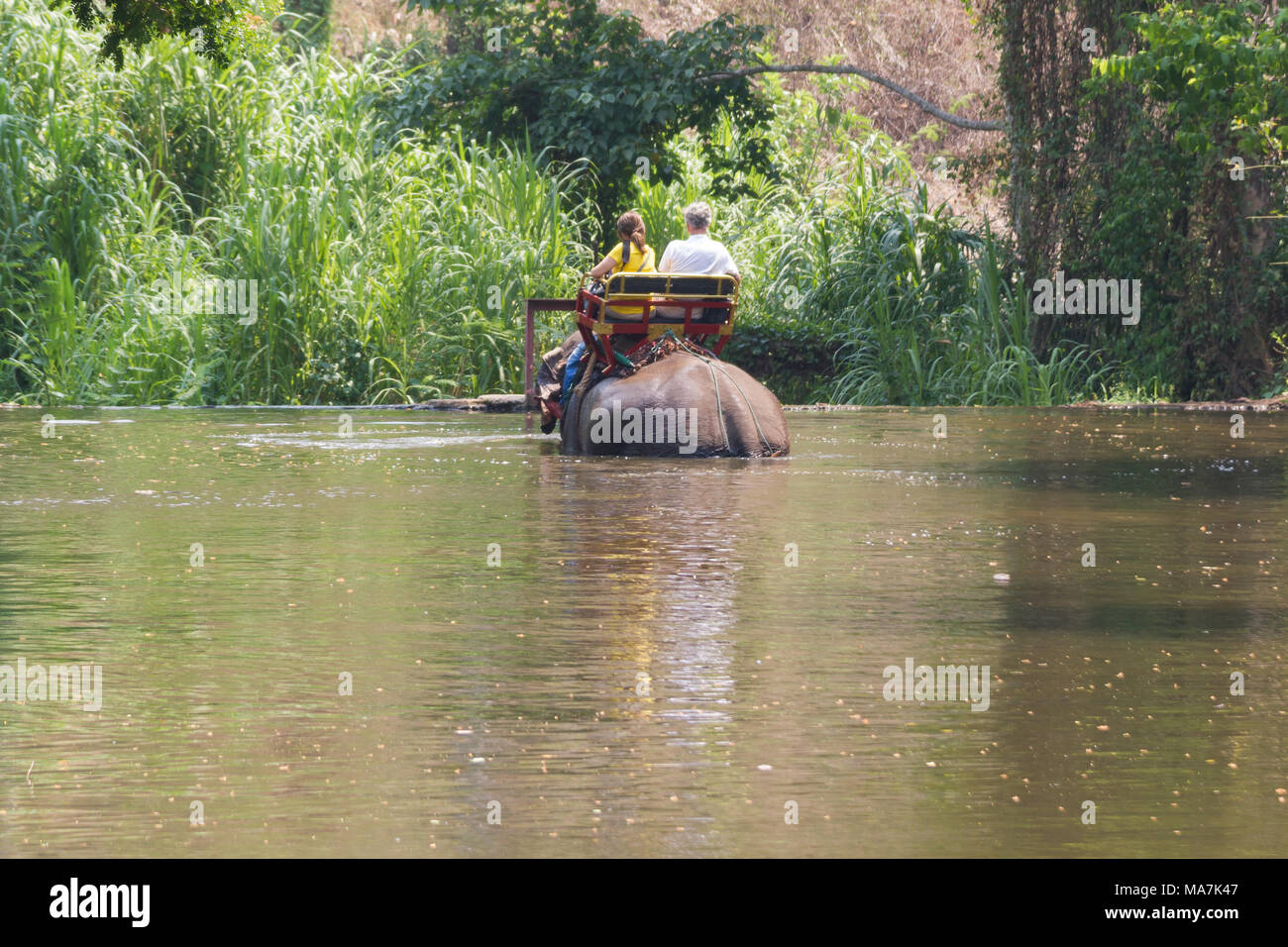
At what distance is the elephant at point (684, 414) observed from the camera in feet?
49.5

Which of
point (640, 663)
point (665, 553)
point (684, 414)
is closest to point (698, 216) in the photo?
point (684, 414)

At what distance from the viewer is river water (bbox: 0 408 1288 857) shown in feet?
16.4

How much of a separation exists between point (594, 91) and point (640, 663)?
1972cm

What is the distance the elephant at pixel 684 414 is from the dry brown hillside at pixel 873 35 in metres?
36.5

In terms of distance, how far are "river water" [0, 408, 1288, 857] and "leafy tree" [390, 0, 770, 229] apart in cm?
1285

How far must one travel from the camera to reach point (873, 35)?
52.6m

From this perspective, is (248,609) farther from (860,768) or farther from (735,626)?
(860,768)

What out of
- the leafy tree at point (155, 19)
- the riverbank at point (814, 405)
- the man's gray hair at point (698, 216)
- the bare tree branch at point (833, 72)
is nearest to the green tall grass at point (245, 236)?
the riverbank at point (814, 405)

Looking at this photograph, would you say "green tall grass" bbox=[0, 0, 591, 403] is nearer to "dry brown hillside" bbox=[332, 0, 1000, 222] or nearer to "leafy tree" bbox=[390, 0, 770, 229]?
"leafy tree" bbox=[390, 0, 770, 229]

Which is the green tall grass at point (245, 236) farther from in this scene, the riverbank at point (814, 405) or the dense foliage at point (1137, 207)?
the dense foliage at point (1137, 207)

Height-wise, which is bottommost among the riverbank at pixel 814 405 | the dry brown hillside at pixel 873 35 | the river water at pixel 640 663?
the river water at pixel 640 663

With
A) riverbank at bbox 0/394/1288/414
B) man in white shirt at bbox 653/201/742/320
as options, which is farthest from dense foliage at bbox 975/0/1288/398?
man in white shirt at bbox 653/201/742/320

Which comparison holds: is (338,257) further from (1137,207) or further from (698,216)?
(1137,207)

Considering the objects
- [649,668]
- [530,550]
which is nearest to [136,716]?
[649,668]
